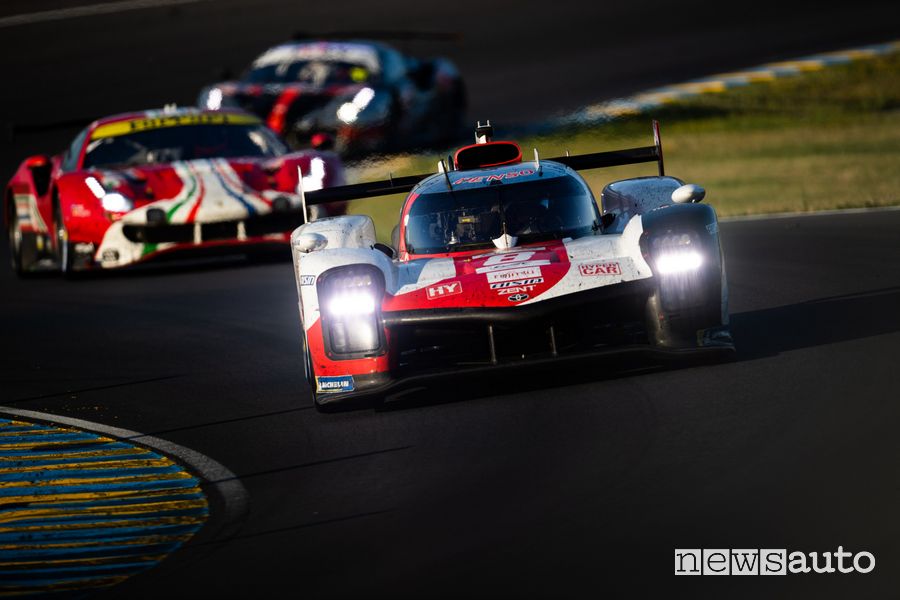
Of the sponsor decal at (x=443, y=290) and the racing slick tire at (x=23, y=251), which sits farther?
the racing slick tire at (x=23, y=251)

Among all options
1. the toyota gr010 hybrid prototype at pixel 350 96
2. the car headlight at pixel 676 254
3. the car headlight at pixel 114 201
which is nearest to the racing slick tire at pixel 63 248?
the car headlight at pixel 114 201

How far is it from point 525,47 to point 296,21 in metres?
4.82

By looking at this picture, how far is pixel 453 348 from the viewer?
27.3 ft

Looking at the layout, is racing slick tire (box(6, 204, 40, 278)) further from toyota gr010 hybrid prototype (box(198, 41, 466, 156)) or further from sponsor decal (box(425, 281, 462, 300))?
sponsor decal (box(425, 281, 462, 300))

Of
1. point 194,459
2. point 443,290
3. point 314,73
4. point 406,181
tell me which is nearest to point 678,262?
point 443,290

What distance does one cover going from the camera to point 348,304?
836 centimetres

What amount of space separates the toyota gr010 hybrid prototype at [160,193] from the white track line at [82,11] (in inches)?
669

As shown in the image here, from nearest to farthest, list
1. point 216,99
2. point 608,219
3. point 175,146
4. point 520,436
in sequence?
1. point 520,436
2. point 608,219
3. point 175,146
4. point 216,99

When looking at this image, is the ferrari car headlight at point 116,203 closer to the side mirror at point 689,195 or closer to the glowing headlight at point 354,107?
the glowing headlight at point 354,107

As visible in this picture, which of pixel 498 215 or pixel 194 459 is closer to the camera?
pixel 194 459

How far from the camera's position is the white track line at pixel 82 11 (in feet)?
103

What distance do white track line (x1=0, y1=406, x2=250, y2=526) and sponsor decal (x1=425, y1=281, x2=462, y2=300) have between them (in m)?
1.43

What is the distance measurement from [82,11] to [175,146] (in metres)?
18.0

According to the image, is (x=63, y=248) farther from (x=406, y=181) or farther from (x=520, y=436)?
(x=520, y=436)
